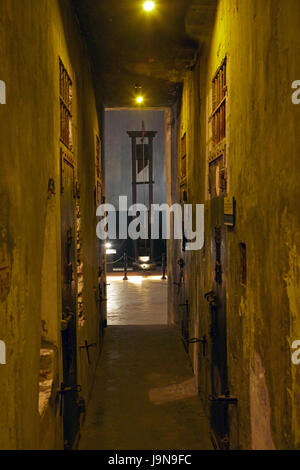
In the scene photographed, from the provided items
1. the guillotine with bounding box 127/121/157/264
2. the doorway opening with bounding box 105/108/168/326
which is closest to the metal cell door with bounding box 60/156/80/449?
the doorway opening with bounding box 105/108/168/326

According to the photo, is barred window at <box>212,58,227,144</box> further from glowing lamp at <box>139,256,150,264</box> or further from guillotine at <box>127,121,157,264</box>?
guillotine at <box>127,121,157,264</box>

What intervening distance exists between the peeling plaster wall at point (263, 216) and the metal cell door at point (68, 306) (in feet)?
4.46

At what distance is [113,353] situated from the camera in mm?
7859

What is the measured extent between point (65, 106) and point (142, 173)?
18.7 m

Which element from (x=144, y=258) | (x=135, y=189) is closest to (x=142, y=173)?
(x=135, y=189)

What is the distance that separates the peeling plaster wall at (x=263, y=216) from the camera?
2258 mm

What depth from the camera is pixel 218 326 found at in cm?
453

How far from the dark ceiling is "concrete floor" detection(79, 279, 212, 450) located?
14.3 ft

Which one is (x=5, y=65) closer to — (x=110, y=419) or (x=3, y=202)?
(x=3, y=202)

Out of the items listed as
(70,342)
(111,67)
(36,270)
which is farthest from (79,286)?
(111,67)

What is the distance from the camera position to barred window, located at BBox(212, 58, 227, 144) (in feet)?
13.8

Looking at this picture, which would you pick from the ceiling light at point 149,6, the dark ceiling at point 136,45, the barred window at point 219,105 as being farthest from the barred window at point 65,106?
the barred window at point 219,105

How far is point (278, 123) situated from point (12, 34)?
1381mm

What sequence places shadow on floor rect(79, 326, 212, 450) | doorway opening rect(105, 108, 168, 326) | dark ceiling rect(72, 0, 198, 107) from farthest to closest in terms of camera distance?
1. doorway opening rect(105, 108, 168, 326)
2. dark ceiling rect(72, 0, 198, 107)
3. shadow on floor rect(79, 326, 212, 450)
